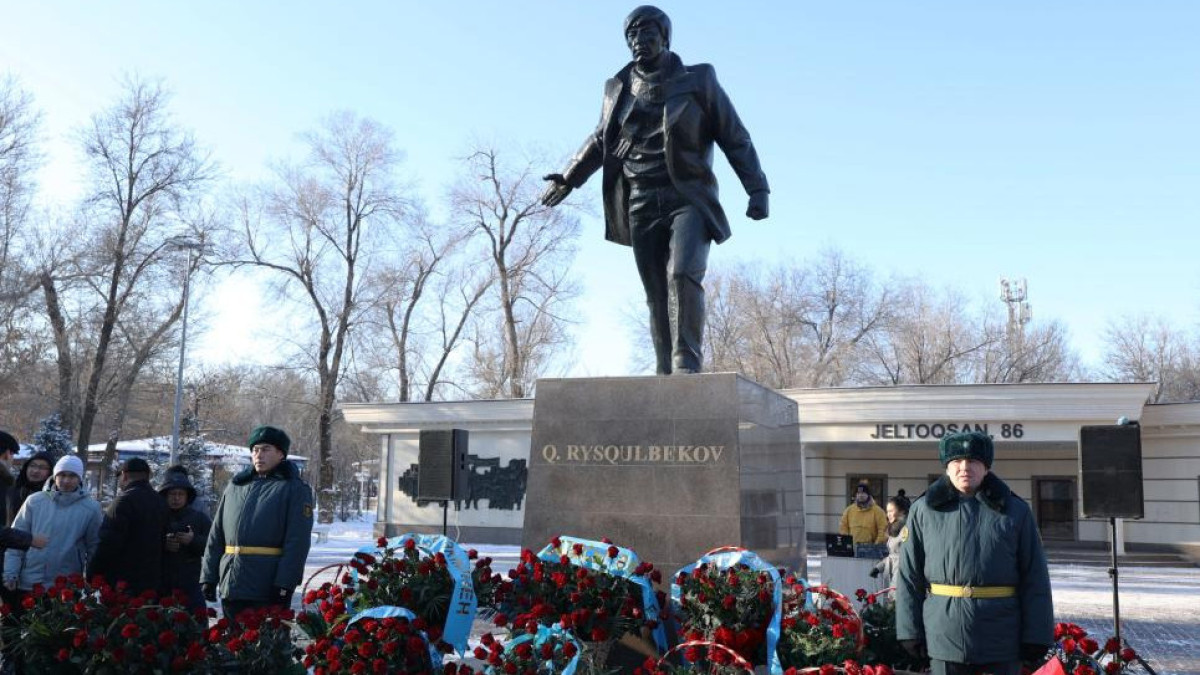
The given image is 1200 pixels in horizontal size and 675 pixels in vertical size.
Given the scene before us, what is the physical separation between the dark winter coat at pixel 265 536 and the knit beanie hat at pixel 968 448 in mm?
3326

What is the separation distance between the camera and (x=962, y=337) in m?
41.8

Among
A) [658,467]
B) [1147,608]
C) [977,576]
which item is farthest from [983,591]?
[1147,608]

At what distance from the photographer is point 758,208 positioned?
23.1 ft

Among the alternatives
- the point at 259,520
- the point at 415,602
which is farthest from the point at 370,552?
the point at 259,520

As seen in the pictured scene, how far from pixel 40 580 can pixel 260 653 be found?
289cm

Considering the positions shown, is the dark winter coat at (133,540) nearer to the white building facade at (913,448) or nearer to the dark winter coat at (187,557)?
the dark winter coat at (187,557)

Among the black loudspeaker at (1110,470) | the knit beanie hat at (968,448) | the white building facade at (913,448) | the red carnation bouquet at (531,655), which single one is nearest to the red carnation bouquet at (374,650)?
the red carnation bouquet at (531,655)

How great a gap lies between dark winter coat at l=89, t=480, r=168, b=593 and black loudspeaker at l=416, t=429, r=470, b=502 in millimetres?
8021

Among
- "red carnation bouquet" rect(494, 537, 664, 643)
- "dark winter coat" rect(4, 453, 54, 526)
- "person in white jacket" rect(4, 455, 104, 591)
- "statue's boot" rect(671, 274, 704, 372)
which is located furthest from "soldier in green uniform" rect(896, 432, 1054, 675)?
"dark winter coat" rect(4, 453, 54, 526)

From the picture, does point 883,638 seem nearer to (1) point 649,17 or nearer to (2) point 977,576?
(2) point 977,576

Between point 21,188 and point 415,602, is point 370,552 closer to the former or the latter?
point 415,602

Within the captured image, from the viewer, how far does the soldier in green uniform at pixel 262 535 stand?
17.6ft


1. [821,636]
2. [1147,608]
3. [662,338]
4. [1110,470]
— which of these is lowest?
[1147,608]

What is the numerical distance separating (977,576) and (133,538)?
16.4 feet
